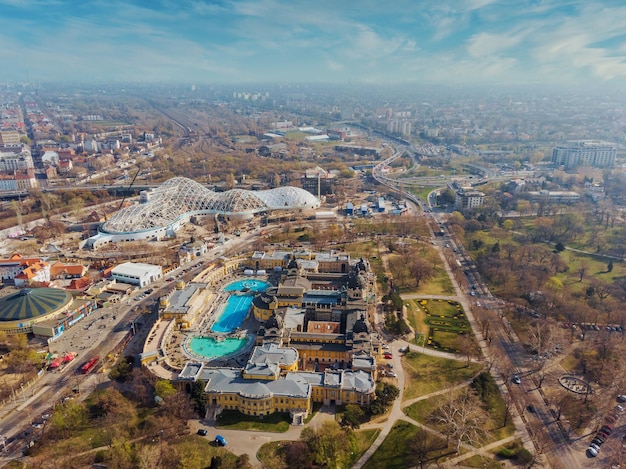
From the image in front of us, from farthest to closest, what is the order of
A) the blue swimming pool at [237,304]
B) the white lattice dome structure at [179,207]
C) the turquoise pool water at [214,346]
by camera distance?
the white lattice dome structure at [179,207] < the blue swimming pool at [237,304] < the turquoise pool water at [214,346]

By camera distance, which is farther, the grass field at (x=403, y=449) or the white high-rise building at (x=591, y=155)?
the white high-rise building at (x=591, y=155)

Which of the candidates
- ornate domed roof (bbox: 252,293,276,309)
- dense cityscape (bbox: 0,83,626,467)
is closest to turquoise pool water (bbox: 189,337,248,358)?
dense cityscape (bbox: 0,83,626,467)

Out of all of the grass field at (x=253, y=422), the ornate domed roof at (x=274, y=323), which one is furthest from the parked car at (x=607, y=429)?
the ornate domed roof at (x=274, y=323)

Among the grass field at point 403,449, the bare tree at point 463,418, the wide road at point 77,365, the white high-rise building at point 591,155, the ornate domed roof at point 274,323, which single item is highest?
the white high-rise building at point 591,155

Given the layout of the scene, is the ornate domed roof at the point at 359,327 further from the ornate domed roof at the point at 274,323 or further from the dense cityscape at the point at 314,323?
the ornate domed roof at the point at 274,323

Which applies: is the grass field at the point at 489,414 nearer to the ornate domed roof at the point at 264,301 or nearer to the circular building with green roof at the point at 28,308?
the ornate domed roof at the point at 264,301

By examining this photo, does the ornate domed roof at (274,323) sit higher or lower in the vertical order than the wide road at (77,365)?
higher

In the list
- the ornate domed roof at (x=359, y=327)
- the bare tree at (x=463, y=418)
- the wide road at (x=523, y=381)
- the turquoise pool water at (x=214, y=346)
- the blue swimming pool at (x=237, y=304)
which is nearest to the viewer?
the wide road at (x=523, y=381)

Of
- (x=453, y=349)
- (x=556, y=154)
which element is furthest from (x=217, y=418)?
(x=556, y=154)
